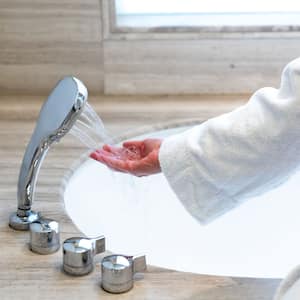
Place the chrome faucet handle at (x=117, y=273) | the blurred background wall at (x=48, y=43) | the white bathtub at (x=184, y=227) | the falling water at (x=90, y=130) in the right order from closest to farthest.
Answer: the chrome faucet handle at (x=117, y=273) < the falling water at (x=90, y=130) < the white bathtub at (x=184, y=227) < the blurred background wall at (x=48, y=43)

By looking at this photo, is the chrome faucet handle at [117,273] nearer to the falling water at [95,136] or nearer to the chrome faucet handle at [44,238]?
the chrome faucet handle at [44,238]

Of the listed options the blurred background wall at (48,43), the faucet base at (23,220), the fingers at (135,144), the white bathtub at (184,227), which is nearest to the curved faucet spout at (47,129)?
the faucet base at (23,220)

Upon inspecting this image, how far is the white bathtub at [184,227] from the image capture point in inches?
47.6

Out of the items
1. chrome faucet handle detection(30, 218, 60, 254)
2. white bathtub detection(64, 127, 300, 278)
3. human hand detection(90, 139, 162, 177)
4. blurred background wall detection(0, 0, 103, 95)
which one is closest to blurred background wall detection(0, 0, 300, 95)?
blurred background wall detection(0, 0, 103, 95)

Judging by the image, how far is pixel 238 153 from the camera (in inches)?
32.9

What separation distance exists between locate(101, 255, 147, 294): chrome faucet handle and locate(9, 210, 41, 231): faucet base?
0.16 metres

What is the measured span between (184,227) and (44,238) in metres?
0.49

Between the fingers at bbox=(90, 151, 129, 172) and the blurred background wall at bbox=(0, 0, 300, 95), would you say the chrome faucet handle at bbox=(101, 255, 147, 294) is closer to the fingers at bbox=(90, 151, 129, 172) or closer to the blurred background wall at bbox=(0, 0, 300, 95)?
the fingers at bbox=(90, 151, 129, 172)

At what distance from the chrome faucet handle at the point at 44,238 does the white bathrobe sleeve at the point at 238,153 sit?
15 cm

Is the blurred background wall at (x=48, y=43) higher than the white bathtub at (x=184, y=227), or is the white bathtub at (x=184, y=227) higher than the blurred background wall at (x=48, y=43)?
the blurred background wall at (x=48, y=43)

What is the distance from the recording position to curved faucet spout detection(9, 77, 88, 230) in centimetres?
88

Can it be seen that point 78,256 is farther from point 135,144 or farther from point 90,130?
point 90,130

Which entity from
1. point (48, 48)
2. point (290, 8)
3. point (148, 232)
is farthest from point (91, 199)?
point (290, 8)

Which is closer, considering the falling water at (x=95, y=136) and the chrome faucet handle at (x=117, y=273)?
the chrome faucet handle at (x=117, y=273)
